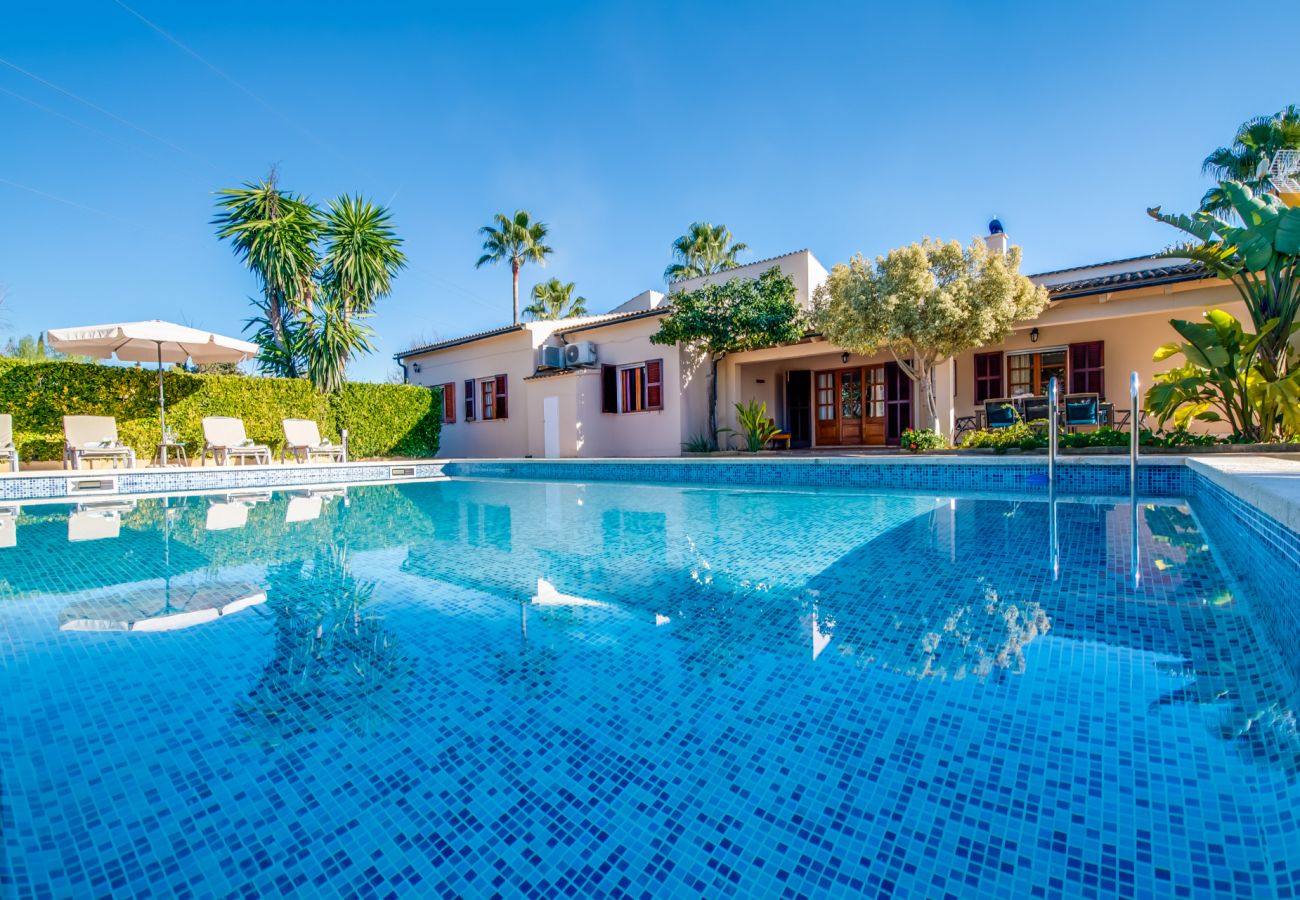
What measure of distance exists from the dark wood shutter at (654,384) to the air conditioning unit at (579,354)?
5.84 ft

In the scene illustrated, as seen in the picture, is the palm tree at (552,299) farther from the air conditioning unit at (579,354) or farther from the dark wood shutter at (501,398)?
the air conditioning unit at (579,354)

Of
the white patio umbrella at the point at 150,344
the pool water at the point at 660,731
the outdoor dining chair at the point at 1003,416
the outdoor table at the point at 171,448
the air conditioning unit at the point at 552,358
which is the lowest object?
the pool water at the point at 660,731

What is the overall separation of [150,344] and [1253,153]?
1172 inches

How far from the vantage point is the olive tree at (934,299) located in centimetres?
984

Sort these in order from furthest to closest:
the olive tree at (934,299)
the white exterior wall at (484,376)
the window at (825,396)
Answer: the white exterior wall at (484,376), the window at (825,396), the olive tree at (934,299)

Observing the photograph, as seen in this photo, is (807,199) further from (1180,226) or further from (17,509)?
(17,509)

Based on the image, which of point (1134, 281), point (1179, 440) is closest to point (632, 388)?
point (1134, 281)

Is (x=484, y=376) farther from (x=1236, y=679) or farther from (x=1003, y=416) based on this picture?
(x=1236, y=679)

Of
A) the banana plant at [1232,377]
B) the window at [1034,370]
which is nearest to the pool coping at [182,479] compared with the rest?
the window at [1034,370]

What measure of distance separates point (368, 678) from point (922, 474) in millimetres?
8402

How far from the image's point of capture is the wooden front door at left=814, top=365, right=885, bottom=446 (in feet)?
47.3

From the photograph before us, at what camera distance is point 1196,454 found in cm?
754

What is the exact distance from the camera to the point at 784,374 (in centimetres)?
1611

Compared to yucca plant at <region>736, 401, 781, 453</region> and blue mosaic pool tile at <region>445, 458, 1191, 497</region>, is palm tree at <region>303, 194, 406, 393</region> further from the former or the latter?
yucca plant at <region>736, 401, 781, 453</region>
